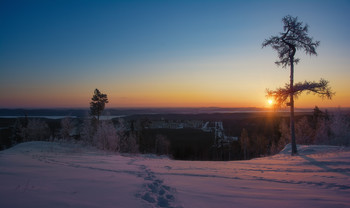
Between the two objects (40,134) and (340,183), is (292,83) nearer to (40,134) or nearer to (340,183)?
(340,183)

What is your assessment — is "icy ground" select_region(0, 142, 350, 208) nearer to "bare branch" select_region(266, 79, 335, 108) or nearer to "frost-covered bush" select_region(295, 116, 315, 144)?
"bare branch" select_region(266, 79, 335, 108)

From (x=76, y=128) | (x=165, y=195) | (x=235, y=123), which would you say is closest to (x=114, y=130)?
(x=76, y=128)

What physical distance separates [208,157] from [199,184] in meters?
46.5

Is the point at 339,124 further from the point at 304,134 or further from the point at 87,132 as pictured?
the point at 87,132

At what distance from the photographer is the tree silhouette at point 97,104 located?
3752 centimetres

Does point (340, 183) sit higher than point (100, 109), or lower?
lower

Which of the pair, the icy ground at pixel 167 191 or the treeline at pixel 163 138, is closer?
the icy ground at pixel 167 191

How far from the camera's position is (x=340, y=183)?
641cm

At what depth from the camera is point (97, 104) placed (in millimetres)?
37656

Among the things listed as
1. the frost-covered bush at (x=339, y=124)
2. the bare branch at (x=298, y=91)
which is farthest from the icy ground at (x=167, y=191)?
the frost-covered bush at (x=339, y=124)

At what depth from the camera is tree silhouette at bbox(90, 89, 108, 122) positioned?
123 ft

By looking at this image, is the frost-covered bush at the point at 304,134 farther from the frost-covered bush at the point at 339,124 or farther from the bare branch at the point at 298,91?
the bare branch at the point at 298,91

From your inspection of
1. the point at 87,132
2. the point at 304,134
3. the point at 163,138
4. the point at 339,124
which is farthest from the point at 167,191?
the point at 163,138

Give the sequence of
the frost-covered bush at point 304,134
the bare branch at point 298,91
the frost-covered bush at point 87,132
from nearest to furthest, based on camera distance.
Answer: the bare branch at point 298,91 < the frost-covered bush at point 304,134 < the frost-covered bush at point 87,132
